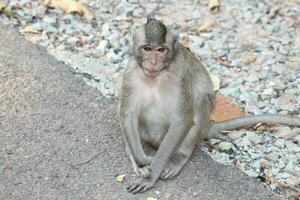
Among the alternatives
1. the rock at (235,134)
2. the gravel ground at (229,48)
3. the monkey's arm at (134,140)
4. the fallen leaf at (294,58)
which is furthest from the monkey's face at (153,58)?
the fallen leaf at (294,58)

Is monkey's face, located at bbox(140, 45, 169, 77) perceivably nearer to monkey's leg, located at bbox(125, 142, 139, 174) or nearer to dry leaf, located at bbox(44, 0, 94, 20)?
monkey's leg, located at bbox(125, 142, 139, 174)

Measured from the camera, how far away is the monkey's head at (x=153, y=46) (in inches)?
210

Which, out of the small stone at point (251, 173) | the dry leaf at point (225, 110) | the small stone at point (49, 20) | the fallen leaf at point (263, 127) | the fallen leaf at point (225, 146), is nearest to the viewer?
the small stone at point (251, 173)

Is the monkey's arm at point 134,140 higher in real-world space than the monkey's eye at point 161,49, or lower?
lower

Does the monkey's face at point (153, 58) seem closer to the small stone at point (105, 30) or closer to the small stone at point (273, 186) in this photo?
the small stone at point (273, 186)

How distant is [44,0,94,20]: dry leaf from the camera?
8.04 meters

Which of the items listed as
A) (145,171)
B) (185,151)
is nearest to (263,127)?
(185,151)

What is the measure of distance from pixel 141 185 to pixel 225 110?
1450mm

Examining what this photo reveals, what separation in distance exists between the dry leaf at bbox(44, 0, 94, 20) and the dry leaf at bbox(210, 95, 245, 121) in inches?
72.8

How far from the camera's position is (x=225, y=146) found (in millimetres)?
6219

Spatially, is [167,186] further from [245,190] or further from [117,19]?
[117,19]

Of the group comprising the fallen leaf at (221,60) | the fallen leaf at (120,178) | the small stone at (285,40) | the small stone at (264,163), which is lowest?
the small stone at (264,163)

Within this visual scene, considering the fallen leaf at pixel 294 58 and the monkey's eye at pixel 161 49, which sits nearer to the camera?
the monkey's eye at pixel 161 49

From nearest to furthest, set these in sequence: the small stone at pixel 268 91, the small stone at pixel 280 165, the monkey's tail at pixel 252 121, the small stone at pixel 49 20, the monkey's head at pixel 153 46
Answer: the monkey's head at pixel 153 46 < the small stone at pixel 280 165 < the monkey's tail at pixel 252 121 < the small stone at pixel 268 91 < the small stone at pixel 49 20
